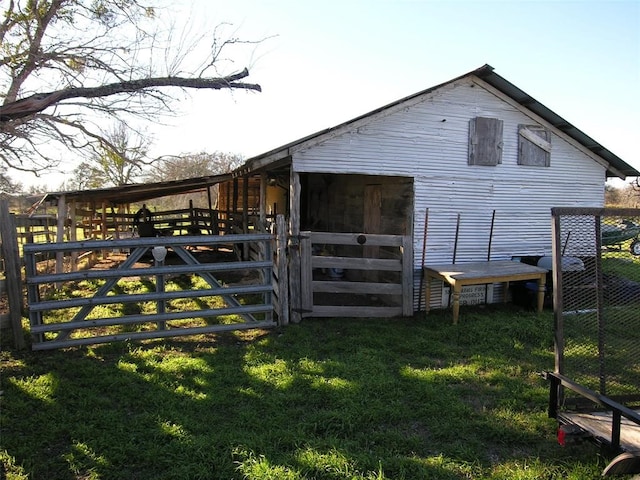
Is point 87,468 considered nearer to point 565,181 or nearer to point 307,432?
point 307,432

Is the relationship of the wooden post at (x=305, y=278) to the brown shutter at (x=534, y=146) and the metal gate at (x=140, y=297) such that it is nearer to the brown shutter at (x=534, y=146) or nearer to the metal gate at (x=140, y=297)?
the metal gate at (x=140, y=297)

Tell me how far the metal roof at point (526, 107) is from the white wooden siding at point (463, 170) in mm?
149

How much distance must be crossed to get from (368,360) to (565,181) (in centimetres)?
677

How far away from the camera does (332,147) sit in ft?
25.2

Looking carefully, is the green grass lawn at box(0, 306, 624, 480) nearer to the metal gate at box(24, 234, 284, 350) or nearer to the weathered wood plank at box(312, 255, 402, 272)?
the metal gate at box(24, 234, 284, 350)

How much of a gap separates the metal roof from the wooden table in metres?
3.14

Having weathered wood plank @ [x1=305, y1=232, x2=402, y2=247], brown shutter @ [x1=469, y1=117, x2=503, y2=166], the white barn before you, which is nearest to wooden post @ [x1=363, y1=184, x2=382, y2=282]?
the white barn

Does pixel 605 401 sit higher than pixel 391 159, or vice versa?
pixel 391 159

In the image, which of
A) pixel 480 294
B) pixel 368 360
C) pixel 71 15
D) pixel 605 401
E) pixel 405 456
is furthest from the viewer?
pixel 480 294

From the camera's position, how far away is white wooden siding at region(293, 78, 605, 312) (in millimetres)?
7934

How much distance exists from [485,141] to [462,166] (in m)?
0.73

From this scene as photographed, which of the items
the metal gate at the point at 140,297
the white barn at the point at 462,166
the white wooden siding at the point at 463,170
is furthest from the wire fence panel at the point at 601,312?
the metal gate at the point at 140,297

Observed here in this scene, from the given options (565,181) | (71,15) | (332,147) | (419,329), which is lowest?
(419,329)

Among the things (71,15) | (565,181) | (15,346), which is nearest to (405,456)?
(15,346)
